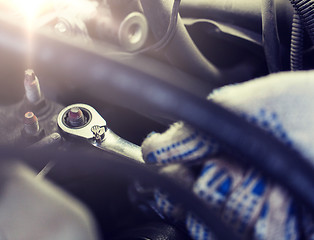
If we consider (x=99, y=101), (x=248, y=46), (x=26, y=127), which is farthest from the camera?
(x=99, y=101)

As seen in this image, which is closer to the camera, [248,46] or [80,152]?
[80,152]

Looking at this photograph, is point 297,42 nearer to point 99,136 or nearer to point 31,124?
point 99,136

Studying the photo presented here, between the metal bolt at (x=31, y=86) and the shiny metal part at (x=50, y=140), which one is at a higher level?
Answer: the metal bolt at (x=31, y=86)

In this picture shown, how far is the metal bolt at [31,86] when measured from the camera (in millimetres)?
806

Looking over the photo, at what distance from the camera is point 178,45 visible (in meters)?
0.79

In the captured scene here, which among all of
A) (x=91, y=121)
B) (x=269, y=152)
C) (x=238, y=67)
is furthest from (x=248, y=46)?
(x=269, y=152)

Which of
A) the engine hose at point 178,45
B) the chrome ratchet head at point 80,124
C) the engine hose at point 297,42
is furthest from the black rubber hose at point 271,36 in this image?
the chrome ratchet head at point 80,124

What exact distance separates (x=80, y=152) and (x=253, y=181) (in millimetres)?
232

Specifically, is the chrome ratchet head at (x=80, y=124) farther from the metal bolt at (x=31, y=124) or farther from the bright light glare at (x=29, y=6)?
the bright light glare at (x=29, y=6)

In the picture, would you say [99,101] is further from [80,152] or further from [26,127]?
[80,152]

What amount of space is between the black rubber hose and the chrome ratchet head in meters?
0.43

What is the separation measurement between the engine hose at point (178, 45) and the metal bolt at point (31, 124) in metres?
0.35

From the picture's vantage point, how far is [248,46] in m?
0.87

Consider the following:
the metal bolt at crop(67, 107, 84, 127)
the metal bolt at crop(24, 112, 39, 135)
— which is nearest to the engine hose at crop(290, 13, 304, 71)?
the metal bolt at crop(67, 107, 84, 127)
